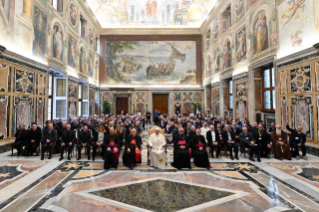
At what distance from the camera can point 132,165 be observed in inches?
215

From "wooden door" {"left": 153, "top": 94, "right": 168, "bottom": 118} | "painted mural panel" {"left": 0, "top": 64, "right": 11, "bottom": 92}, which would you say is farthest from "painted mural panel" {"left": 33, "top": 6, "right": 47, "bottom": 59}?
"wooden door" {"left": 153, "top": 94, "right": 168, "bottom": 118}

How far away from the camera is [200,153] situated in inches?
221

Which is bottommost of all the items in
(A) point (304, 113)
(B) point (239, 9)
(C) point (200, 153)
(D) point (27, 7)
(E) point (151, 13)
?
(C) point (200, 153)

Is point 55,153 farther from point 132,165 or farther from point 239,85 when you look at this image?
point 239,85

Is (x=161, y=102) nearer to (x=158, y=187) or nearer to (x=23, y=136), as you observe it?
(x=23, y=136)

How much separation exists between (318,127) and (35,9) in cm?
1302

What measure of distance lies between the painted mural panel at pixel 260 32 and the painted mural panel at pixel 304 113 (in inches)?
136

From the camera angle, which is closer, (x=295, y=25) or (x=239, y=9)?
(x=295, y=25)

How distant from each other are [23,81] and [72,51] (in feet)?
18.3

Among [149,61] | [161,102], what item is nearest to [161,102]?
[161,102]

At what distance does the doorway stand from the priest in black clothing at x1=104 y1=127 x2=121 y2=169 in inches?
563

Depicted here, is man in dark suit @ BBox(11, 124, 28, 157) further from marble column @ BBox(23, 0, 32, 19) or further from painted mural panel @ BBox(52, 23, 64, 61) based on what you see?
painted mural panel @ BBox(52, 23, 64, 61)

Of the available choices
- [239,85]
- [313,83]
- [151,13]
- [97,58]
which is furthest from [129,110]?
[313,83]

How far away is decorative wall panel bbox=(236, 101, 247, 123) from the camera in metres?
11.0
